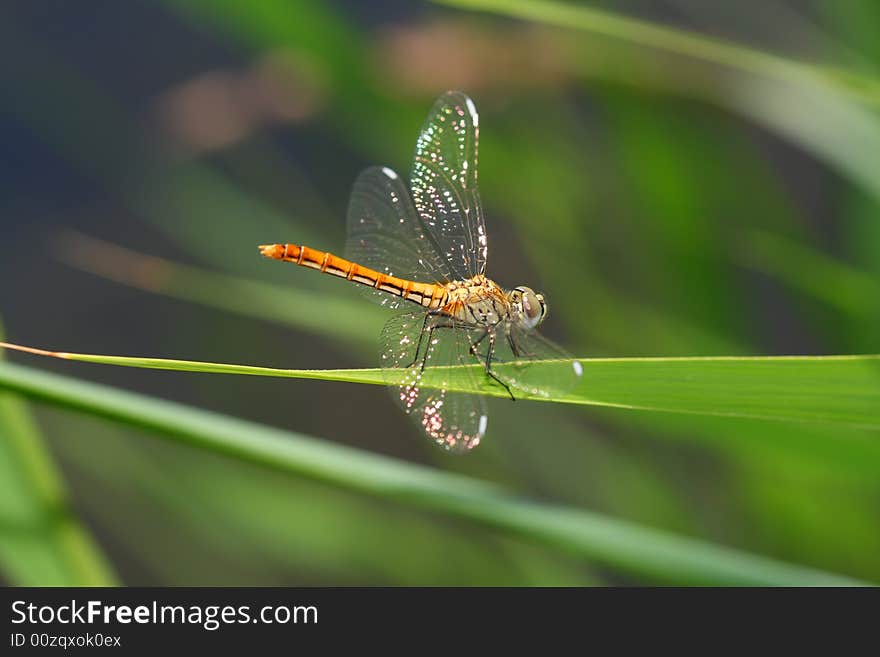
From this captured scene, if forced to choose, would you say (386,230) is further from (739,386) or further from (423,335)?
(739,386)

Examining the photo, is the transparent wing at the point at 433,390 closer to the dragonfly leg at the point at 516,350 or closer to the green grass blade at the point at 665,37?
the dragonfly leg at the point at 516,350

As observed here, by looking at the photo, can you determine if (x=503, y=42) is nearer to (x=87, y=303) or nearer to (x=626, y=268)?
(x=626, y=268)

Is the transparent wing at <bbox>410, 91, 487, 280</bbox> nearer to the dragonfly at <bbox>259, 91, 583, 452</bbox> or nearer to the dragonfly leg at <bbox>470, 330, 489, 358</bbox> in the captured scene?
the dragonfly at <bbox>259, 91, 583, 452</bbox>

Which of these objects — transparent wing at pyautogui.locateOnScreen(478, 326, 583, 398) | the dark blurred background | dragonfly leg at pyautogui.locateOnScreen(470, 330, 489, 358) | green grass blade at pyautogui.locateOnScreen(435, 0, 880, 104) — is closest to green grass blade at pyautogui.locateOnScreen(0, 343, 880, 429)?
transparent wing at pyautogui.locateOnScreen(478, 326, 583, 398)

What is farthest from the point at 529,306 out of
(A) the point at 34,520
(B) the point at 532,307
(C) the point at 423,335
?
(A) the point at 34,520

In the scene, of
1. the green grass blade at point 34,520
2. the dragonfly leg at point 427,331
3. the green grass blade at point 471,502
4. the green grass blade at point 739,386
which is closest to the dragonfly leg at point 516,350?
the dragonfly leg at point 427,331

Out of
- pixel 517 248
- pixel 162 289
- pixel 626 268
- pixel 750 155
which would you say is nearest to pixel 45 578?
pixel 162 289
